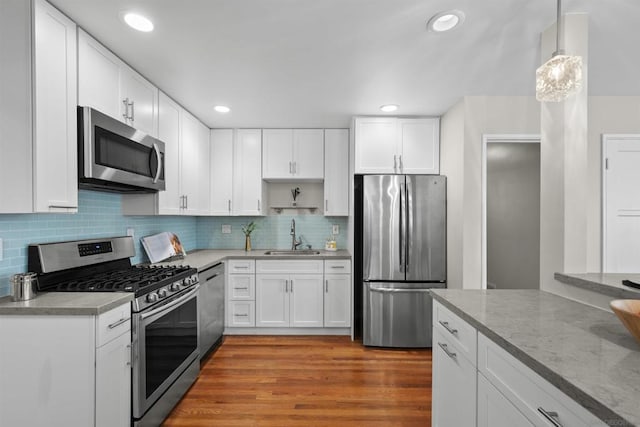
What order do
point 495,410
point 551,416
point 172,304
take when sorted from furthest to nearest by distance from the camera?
point 172,304 < point 495,410 < point 551,416

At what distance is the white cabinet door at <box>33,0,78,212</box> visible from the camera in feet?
4.96

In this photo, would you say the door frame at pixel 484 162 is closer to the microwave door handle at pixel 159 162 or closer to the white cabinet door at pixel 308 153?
the white cabinet door at pixel 308 153

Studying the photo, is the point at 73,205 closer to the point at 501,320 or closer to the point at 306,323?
the point at 501,320

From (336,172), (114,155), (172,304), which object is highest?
(336,172)

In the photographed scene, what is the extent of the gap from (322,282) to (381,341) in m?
0.85

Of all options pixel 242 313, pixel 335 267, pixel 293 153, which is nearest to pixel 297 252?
pixel 335 267

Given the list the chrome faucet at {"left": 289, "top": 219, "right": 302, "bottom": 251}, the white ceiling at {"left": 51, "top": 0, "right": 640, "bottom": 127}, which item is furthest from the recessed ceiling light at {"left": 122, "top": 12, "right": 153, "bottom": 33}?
the chrome faucet at {"left": 289, "top": 219, "right": 302, "bottom": 251}

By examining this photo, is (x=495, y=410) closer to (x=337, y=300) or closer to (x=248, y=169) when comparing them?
(x=337, y=300)

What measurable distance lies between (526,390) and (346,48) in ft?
6.33

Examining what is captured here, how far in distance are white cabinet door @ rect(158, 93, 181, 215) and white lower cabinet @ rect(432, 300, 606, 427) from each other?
2.32 meters

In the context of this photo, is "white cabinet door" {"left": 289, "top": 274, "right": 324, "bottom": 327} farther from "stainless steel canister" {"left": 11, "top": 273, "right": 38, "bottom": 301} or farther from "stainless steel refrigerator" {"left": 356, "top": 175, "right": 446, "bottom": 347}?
"stainless steel canister" {"left": 11, "top": 273, "right": 38, "bottom": 301}

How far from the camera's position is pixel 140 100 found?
7.68 feet

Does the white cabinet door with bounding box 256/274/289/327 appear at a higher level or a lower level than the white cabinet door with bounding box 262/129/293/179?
lower

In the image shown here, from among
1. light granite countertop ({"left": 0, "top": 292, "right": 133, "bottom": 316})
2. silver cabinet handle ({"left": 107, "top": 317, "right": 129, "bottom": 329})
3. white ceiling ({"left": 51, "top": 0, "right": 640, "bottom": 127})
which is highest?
white ceiling ({"left": 51, "top": 0, "right": 640, "bottom": 127})
